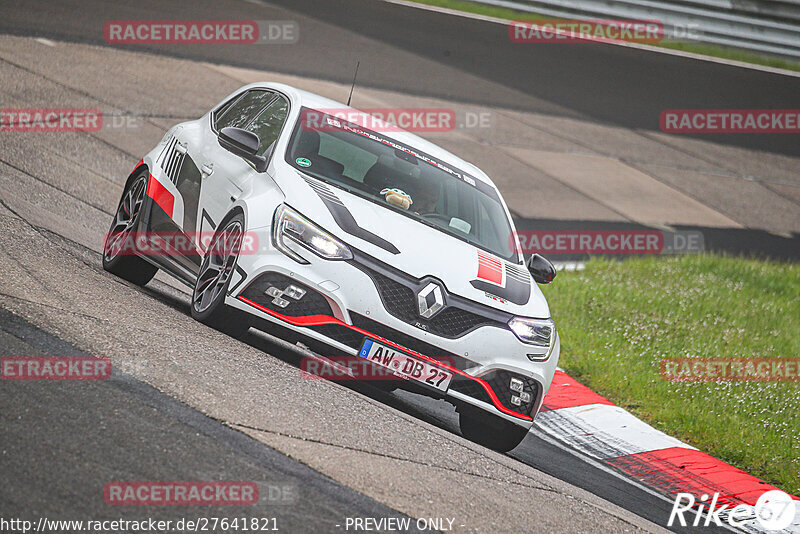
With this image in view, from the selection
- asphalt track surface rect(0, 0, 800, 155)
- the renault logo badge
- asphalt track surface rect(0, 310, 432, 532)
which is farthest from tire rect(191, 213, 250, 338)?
asphalt track surface rect(0, 0, 800, 155)

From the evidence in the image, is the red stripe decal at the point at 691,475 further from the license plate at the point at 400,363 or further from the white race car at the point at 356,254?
the license plate at the point at 400,363

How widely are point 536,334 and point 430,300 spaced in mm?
815

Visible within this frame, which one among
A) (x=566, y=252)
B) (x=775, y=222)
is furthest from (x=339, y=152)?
(x=775, y=222)

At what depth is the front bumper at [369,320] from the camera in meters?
5.98

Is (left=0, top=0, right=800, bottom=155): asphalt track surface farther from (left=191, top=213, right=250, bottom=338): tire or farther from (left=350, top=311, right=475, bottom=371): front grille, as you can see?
(left=350, top=311, right=475, bottom=371): front grille

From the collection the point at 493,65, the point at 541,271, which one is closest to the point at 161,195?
the point at 541,271

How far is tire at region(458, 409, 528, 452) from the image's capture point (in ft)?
21.0

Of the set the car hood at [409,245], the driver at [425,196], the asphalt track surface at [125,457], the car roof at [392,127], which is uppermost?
the car roof at [392,127]

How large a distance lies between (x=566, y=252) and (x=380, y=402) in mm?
7510

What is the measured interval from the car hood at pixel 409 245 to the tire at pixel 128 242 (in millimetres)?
1695

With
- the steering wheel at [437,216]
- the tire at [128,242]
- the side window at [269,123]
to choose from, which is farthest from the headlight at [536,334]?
the tire at [128,242]

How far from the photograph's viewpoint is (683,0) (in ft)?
70.5

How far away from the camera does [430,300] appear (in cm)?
604

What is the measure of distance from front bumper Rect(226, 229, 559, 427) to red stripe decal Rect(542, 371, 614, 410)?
2065 mm
